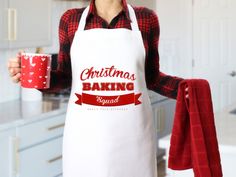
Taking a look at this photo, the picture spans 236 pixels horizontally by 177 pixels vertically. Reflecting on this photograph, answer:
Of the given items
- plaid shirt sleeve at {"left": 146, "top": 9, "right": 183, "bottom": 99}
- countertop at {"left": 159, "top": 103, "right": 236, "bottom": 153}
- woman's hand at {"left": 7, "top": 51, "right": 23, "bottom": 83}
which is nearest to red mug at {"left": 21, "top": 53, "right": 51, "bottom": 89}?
woman's hand at {"left": 7, "top": 51, "right": 23, "bottom": 83}

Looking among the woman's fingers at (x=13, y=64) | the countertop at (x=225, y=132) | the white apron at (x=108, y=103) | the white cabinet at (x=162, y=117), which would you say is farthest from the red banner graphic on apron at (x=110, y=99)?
the white cabinet at (x=162, y=117)

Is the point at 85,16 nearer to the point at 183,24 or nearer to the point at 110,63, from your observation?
the point at 110,63

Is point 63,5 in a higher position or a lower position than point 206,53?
higher

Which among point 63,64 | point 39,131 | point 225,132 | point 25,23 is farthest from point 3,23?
point 63,64

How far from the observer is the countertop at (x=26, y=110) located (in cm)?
301

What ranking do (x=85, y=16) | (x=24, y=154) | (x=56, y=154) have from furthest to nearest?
1. (x=56, y=154)
2. (x=24, y=154)
3. (x=85, y=16)

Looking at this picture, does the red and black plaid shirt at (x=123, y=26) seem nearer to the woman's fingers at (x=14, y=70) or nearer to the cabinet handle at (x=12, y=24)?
the woman's fingers at (x=14, y=70)

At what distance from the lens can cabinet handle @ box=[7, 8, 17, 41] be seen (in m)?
3.31

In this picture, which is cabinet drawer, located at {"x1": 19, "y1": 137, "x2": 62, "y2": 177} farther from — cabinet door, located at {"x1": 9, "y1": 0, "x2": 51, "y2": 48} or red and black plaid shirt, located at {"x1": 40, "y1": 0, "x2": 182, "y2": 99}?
red and black plaid shirt, located at {"x1": 40, "y1": 0, "x2": 182, "y2": 99}

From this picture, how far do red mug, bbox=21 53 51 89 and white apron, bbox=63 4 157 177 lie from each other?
0.09 m

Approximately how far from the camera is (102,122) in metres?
1.41

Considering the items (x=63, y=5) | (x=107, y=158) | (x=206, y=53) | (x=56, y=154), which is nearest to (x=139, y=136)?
(x=107, y=158)

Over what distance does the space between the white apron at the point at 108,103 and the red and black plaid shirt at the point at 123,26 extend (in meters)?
0.02

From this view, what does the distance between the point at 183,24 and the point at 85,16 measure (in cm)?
408
